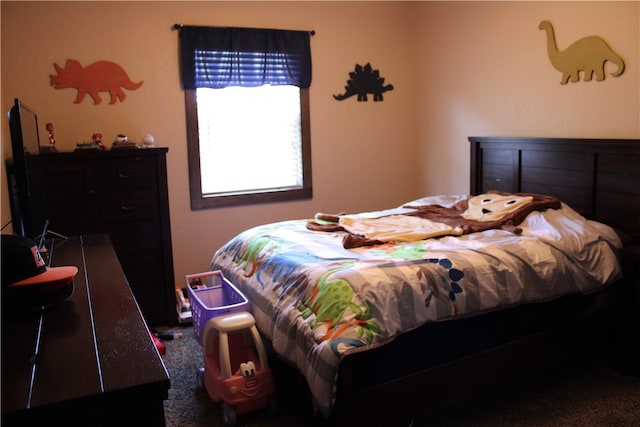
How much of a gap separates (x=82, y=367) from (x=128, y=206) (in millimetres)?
2531

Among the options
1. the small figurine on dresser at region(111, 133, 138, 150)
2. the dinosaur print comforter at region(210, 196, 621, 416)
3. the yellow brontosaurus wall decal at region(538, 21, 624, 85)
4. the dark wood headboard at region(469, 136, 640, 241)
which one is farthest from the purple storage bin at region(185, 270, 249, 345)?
the yellow brontosaurus wall decal at region(538, 21, 624, 85)

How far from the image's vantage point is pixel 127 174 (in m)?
3.61

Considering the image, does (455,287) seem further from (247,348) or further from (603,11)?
→ (603,11)

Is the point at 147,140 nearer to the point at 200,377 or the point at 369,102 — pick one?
the point at 200,377

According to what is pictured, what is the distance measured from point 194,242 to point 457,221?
6.76 feet

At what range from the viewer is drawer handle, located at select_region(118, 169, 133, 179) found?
141 inches

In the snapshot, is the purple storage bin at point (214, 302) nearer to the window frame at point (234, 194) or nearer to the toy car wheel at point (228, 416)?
the toy car wheel at point (228, 416)

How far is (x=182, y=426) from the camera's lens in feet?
8.30

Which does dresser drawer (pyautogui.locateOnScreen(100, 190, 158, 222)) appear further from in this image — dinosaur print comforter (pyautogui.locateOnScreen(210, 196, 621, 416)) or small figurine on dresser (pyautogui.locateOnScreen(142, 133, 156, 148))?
dinosaur print comforter (pyautogui.locateOnScreen(210, 196, 621, 416))

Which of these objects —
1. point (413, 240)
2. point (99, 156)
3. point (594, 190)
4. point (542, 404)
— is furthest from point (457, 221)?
point (99, 156)

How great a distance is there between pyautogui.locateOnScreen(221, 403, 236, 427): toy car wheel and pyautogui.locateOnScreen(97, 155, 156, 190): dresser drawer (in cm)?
170

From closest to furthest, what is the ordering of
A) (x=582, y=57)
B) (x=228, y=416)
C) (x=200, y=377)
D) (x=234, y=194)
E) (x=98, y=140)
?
(x=228, y=416)
(x=200, y=377)
(x=582, y=57)
(x=98, y=140)
(x=234, y=194)

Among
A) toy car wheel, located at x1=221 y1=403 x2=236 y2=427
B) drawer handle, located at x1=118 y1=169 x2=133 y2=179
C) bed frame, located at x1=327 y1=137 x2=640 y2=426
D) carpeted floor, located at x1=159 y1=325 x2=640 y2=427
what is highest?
drawer handle, located at x1=118 y1=169 x2=133 y2=179

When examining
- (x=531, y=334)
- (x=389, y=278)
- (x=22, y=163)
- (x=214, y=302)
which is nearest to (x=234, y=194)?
(x=214, y=302)
